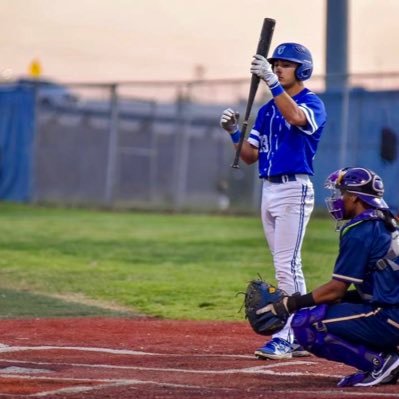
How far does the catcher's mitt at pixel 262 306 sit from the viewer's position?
6582mm

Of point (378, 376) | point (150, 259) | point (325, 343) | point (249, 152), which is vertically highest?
point (249, 152)

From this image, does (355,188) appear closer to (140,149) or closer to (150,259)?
(150,259)

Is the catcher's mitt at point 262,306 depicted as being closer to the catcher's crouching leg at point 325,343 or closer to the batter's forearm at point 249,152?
the catcher's crouching leg at point 325,343

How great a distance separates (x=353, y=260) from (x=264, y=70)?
1624mm

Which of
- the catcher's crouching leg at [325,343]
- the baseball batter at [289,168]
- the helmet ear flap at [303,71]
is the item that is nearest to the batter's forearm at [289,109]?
the baseball batter at [289,168]

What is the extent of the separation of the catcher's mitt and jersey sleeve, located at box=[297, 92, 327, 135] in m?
1.21

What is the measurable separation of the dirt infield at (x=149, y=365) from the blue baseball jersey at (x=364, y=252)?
558 mm

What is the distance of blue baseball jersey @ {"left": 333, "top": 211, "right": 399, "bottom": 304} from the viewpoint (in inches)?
243

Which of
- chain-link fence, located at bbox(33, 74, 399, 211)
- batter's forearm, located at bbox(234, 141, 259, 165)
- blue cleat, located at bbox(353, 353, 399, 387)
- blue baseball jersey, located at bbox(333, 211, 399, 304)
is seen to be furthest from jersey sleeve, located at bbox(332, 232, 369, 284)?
chain-link fence, located at bbox(33, 74, 399, 211)

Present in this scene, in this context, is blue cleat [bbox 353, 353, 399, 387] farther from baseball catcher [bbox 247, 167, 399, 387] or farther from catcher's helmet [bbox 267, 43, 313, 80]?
catcher's helmet [bbox 267, 43, 313, 80]

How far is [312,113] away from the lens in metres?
7.50

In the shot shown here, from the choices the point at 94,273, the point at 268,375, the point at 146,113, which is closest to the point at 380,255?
the point at 268,375

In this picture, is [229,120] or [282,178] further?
[229,120]

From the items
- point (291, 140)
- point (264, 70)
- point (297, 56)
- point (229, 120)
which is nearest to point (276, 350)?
point (291, 140)
